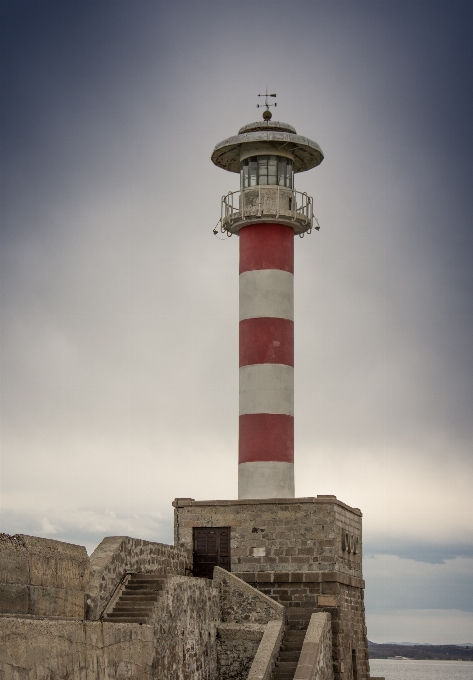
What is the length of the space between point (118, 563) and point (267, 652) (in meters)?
3.48

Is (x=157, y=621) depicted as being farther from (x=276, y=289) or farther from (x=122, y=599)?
(x=276, y=289)

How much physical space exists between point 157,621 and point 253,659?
12.0 feet

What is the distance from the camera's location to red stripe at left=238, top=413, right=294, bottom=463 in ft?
88.2

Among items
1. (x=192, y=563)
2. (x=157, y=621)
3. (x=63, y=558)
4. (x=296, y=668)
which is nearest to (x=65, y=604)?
(x=63, y=558)

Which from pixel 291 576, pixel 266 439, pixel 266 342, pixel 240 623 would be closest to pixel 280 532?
pixel 291 576

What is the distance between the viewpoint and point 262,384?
2723 cm

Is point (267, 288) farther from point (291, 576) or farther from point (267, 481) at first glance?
point (291, 576)

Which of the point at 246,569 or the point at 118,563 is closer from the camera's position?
the point at 118,563

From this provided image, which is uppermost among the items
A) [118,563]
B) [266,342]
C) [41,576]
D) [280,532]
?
[266,342]

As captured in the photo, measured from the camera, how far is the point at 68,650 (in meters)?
11.9

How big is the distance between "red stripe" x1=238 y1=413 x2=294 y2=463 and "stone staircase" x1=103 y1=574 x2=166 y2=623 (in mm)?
7727

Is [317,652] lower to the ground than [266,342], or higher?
lower

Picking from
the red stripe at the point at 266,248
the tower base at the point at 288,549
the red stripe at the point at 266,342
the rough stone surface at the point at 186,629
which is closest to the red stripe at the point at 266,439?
the red stripe at the point at 266,342

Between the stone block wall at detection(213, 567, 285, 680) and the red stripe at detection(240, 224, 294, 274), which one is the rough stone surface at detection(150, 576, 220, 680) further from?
the red stripe at detection(240, 224, 294, 274)
